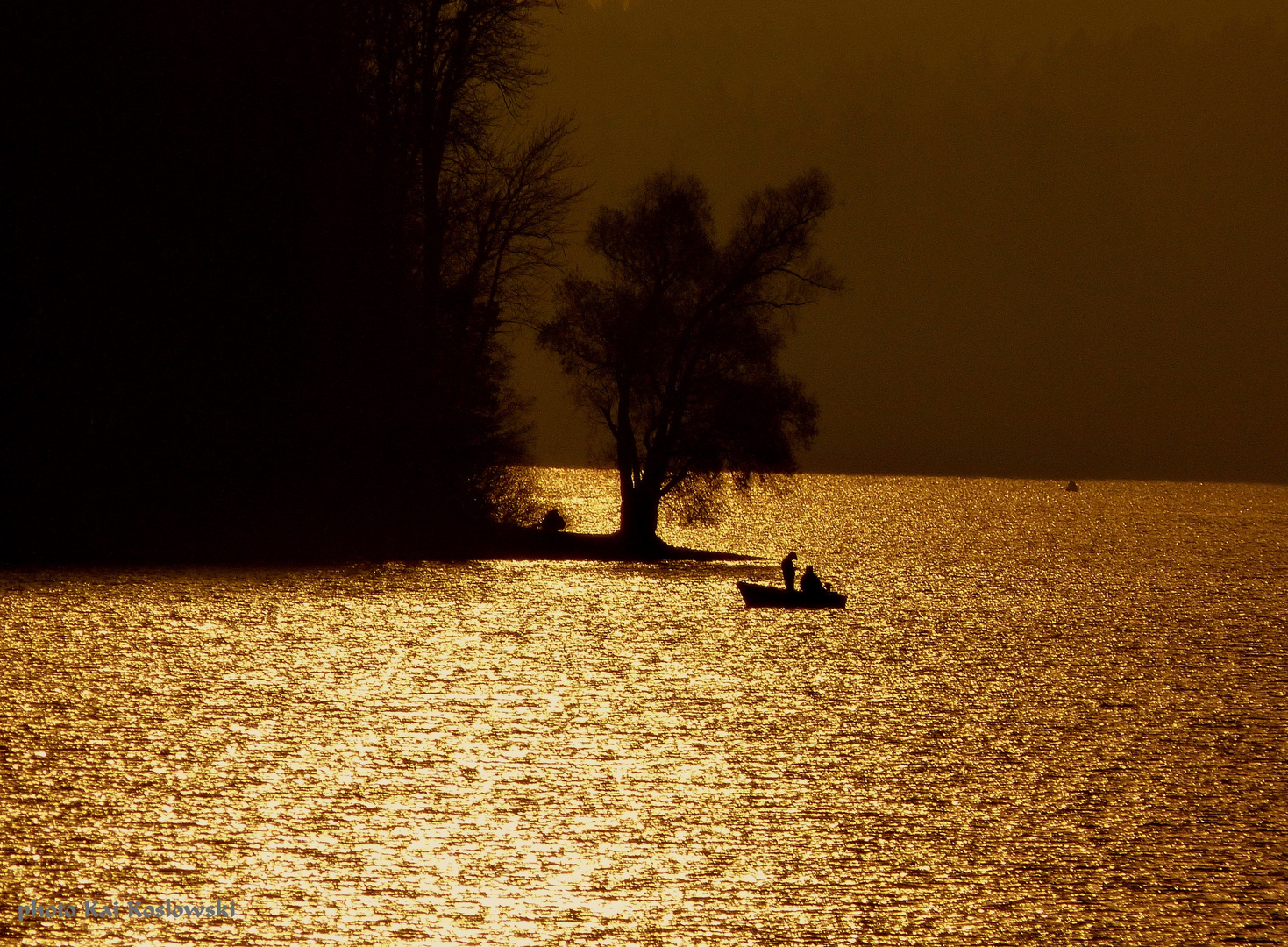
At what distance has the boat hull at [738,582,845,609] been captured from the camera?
4509 cm

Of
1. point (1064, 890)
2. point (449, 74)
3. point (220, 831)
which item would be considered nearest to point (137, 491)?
point (449, 74)

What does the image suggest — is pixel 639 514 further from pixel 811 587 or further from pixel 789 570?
pixel 811 587

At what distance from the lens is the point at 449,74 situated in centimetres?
4766

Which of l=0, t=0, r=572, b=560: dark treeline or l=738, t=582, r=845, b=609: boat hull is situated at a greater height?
l=0, t=0, r=572, b=560: dark treeline

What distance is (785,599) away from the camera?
4512 centimetres

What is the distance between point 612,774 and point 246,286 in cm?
2670

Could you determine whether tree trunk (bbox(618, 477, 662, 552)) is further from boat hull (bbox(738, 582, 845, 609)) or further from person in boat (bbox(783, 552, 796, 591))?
boat hull (bbox(738, 582, 845, 609))

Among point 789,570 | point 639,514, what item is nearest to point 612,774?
point 789,570

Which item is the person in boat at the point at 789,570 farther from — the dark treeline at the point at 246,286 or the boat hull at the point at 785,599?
the dark treeline at the point at 246,286

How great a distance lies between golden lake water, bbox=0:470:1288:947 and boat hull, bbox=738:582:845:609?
125cm

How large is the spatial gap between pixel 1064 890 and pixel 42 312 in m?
34.1

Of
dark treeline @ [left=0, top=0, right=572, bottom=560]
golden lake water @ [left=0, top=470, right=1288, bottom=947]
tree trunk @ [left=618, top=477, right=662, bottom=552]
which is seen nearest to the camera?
golden lake water @ [left=0, top=470, right=1288, bottom=947]

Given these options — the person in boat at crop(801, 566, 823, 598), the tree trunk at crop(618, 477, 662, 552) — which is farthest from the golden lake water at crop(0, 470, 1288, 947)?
the tree trunk at crop(618, 477, 662, 552)

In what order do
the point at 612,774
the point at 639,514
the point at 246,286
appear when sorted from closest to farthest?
the point at 612,774, the point at 246,286, the point at 639,514
